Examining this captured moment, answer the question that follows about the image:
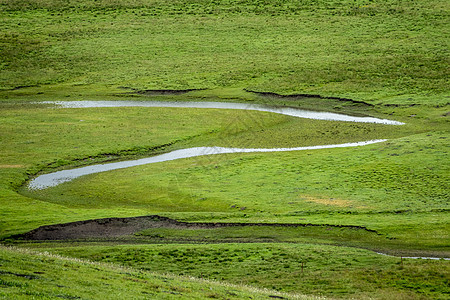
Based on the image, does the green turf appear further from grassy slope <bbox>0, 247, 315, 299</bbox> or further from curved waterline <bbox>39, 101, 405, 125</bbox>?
curved waterline <bbox>39, 101, 405, 125</bbox>

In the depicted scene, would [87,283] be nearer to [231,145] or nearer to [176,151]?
[176,151]

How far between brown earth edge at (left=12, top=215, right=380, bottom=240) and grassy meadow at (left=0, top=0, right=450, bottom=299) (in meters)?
0.77

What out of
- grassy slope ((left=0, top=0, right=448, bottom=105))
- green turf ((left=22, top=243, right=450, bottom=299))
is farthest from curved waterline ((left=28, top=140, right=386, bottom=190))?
grassy slope ((left=0, top=0, right=448, bottom=105))

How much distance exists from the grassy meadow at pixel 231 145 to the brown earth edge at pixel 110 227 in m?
0.77

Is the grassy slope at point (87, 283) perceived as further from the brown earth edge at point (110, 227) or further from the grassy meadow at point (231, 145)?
the brown earth edge at point (110, 227)

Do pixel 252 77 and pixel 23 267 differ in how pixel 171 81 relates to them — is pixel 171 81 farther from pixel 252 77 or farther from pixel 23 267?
pixel 23 267

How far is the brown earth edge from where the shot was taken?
41.4 meters

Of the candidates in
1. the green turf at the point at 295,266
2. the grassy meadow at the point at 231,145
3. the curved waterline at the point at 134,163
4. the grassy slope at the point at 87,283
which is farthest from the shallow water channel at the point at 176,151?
the grassy slope at the point at 87,283

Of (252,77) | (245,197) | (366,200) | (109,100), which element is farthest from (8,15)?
(366,200)

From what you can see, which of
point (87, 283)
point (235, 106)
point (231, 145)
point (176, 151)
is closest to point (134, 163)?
point (176, 151)

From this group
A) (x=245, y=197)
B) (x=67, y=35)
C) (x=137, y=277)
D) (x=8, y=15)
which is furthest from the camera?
(x=8, y=15)

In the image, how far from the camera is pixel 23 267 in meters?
24.0

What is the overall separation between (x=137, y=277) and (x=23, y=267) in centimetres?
586

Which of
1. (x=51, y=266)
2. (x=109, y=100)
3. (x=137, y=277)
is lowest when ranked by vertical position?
(x=109, y=100)
